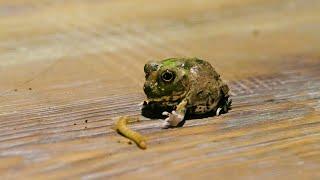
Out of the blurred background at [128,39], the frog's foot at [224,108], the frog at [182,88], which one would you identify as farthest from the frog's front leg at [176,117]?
the blurred background at [128,39]

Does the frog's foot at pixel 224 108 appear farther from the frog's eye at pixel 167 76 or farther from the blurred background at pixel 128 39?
the blurred background at pixel 128 39

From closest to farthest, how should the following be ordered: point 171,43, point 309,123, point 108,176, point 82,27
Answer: point 108,176, point 309,123, point 171,43, point 82,27

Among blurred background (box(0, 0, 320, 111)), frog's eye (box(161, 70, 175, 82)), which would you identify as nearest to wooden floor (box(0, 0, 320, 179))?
blurred background (box(0, 0, 320, 111))

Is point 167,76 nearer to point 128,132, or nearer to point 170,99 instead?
point 170,99

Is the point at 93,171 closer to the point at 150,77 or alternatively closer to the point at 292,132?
the point at 150,77

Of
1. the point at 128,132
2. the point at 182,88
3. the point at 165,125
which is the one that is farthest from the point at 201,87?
the point at 128,132

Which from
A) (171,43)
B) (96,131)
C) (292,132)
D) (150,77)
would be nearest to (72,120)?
(96,131)

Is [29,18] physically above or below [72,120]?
above

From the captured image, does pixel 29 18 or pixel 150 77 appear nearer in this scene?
pixel 150 77
